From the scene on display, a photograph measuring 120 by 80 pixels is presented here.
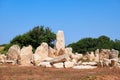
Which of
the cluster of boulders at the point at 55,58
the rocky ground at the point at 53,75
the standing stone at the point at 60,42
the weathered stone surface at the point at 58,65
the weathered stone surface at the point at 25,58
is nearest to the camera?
the rocky ground at the point at 53,75

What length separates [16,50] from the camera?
3070cm

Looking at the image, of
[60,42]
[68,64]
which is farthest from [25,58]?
[60,42]

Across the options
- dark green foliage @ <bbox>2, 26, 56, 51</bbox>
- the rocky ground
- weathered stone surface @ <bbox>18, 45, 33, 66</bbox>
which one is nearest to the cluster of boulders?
weathered stone surface @ <bbox>18, 45, 33, 66</bbox>

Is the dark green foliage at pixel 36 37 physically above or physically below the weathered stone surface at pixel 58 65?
above

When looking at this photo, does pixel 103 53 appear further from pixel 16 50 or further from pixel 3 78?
pixel 3 78

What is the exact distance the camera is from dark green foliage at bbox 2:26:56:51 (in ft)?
181

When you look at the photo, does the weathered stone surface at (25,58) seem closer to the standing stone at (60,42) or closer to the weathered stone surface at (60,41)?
the standing stone at (60,42)

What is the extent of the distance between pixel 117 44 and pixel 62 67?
40581mm

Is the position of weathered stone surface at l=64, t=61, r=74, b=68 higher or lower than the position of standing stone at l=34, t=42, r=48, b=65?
lower

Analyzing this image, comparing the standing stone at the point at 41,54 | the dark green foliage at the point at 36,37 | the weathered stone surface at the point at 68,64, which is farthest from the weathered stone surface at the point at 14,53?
the dark green foliage at the point at 36,37

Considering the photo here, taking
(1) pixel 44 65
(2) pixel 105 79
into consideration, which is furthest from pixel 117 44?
(2) pixel 105 79

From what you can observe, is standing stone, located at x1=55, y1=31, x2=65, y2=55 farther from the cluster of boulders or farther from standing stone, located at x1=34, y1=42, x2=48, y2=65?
standing stone, located at x1=34, y1=42, x2=48, y2=65

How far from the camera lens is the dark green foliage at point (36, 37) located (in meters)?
55.2

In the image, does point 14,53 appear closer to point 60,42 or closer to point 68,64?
point 60,42
